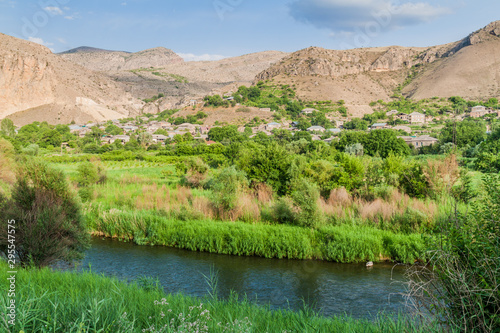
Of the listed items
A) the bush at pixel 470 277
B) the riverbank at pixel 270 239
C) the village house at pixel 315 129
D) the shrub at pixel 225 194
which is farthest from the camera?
the village house at pixel 315 129

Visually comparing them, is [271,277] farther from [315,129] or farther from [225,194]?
[315,129]

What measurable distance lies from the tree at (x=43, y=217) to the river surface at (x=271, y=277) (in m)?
1.88

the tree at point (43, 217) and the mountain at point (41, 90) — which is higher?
the mountain at point (41, 90)

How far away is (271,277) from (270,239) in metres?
2.44

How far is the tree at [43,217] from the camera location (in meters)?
9.18

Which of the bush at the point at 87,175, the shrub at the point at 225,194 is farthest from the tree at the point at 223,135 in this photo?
the shrub at the point at 225,194

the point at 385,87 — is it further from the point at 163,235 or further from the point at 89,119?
the point at 163,235

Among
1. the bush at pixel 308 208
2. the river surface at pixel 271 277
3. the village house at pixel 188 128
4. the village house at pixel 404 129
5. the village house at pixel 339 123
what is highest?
Answer: the village house at pixel 188 128

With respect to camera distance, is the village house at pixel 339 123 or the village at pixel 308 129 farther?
the village house at pixel 339 123

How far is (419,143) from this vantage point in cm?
6375

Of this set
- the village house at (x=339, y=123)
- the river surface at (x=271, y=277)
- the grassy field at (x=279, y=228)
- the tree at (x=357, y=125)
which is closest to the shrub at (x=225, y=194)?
the grassy field at (x=279, y=228)

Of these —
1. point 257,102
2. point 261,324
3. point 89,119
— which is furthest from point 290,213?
point 89,119

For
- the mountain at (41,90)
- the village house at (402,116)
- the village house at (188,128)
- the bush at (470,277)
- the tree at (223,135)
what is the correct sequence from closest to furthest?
the bush at (470,277)
the tree at (223,135)
the village house at (402,116)
the village house at (188,128)
the mountain at (41,90)

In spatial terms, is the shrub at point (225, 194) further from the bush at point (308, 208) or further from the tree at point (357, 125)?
the tree at point (357, 125)
